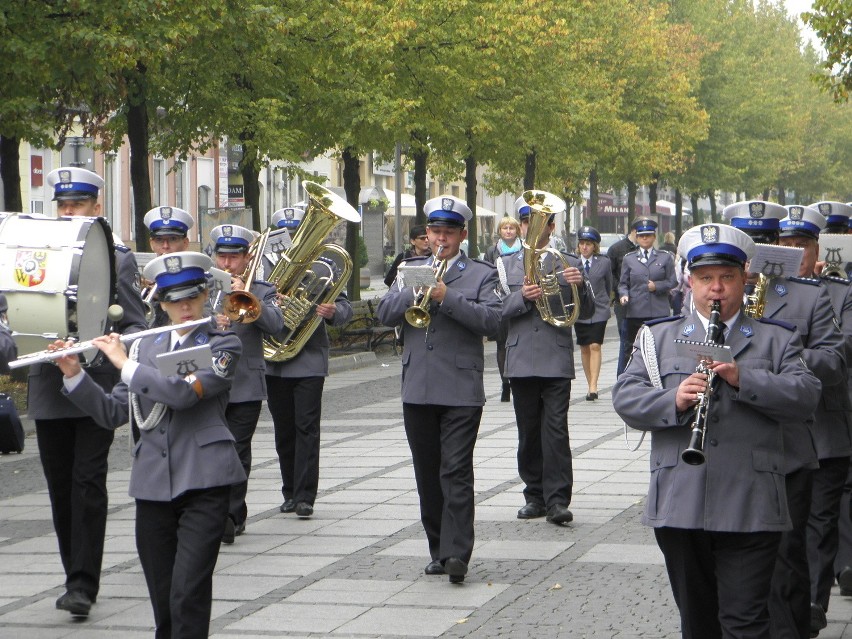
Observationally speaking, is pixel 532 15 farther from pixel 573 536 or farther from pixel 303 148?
pixel 573 536

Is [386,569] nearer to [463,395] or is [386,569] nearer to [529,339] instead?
[463,395]

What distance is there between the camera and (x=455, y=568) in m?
7.99

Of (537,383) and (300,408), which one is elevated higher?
(537,383)

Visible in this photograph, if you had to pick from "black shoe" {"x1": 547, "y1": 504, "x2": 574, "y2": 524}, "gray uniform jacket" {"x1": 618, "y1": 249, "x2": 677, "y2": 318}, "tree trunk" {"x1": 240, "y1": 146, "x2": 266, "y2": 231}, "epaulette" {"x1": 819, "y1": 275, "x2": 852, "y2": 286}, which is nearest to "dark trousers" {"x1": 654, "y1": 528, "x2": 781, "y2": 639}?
"epaulette" {"x1": 819, "y1": 275, "x2": 852, "y2": 286}

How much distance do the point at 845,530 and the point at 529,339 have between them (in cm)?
305

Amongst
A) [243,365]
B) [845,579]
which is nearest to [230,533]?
[243,365]

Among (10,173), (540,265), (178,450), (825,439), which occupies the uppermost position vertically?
(10,173)

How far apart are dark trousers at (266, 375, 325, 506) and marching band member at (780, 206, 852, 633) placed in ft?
13.1

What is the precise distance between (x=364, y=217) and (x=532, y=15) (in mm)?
32263

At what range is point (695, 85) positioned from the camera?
49.3 m

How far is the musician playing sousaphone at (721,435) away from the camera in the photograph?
521 cm

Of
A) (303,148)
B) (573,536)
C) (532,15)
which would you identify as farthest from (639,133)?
(573,536)

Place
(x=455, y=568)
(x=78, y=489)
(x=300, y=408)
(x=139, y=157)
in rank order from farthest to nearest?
1. (x=139, y=157)
2. (x=300, y=408)
3. (x=455, y=568)
4. (x=78, y=489)

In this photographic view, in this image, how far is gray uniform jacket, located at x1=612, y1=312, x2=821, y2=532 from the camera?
5.23 meters
